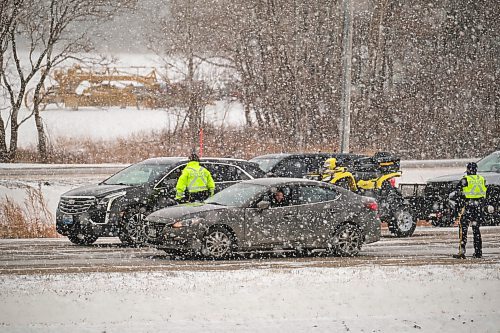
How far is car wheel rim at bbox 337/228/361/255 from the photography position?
16453 mm

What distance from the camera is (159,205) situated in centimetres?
1770

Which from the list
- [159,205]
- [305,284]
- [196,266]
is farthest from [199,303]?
[159,205]

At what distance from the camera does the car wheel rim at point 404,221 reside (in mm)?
20719

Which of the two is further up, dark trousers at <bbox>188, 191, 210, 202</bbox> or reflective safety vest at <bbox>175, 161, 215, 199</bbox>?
reflective safety vest at <bbox>175, 161, 215, 199</bbox>

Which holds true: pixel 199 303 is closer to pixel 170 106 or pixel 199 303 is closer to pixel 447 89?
pixel 170 106

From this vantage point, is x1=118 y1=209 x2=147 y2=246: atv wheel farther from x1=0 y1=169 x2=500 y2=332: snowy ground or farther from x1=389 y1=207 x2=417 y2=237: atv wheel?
x1=389 y1=207 x2=417 y2=237: atv wheel

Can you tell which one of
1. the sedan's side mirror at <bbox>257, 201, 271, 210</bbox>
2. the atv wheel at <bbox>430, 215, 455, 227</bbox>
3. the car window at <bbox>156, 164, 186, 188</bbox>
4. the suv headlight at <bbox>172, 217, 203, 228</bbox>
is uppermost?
the car window at <bbox>156, 164, 186, 188</bbox>

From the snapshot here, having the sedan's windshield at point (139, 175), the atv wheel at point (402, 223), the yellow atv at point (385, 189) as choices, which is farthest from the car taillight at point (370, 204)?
the sedan's windshield at point (139, 175)

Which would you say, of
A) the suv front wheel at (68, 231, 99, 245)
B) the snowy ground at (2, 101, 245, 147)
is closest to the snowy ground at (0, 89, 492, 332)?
the suv front wheel at (68, 231, 99, 245)

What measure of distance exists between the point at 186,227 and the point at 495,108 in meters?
34.1

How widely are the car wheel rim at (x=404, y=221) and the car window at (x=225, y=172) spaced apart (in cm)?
414

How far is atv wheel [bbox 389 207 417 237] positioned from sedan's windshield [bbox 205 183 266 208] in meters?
5.17

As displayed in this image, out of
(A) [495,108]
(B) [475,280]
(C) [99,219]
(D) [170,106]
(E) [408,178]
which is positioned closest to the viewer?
(B) [475,280]

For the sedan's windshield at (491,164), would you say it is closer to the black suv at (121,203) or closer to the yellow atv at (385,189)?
the yellow atv at (385,189)
